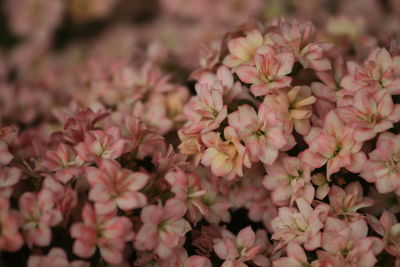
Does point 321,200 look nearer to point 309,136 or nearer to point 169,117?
point 309,136

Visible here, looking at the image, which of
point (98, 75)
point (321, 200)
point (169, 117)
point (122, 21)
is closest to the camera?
point (321, 200)

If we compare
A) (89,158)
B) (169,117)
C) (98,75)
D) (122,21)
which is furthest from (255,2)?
(89,158)

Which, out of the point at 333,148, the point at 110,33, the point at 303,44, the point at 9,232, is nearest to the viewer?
the point at 9,232

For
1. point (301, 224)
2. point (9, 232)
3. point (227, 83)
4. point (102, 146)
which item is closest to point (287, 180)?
point (301, 224)

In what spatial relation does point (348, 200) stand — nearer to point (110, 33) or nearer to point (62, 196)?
point (62, 196)

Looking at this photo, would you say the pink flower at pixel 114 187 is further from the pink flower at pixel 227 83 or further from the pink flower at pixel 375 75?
the pink flower at pixel 375 75

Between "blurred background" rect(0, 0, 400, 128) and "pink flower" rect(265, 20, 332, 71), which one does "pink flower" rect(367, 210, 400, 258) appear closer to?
"pink flower" rect(265, 20, 332, 71)

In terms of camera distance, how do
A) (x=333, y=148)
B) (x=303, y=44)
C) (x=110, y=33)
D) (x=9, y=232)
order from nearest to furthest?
(x=9, y=232)
(x=333, y=148)
(x=303, y=44)
(x=110, y=33)
